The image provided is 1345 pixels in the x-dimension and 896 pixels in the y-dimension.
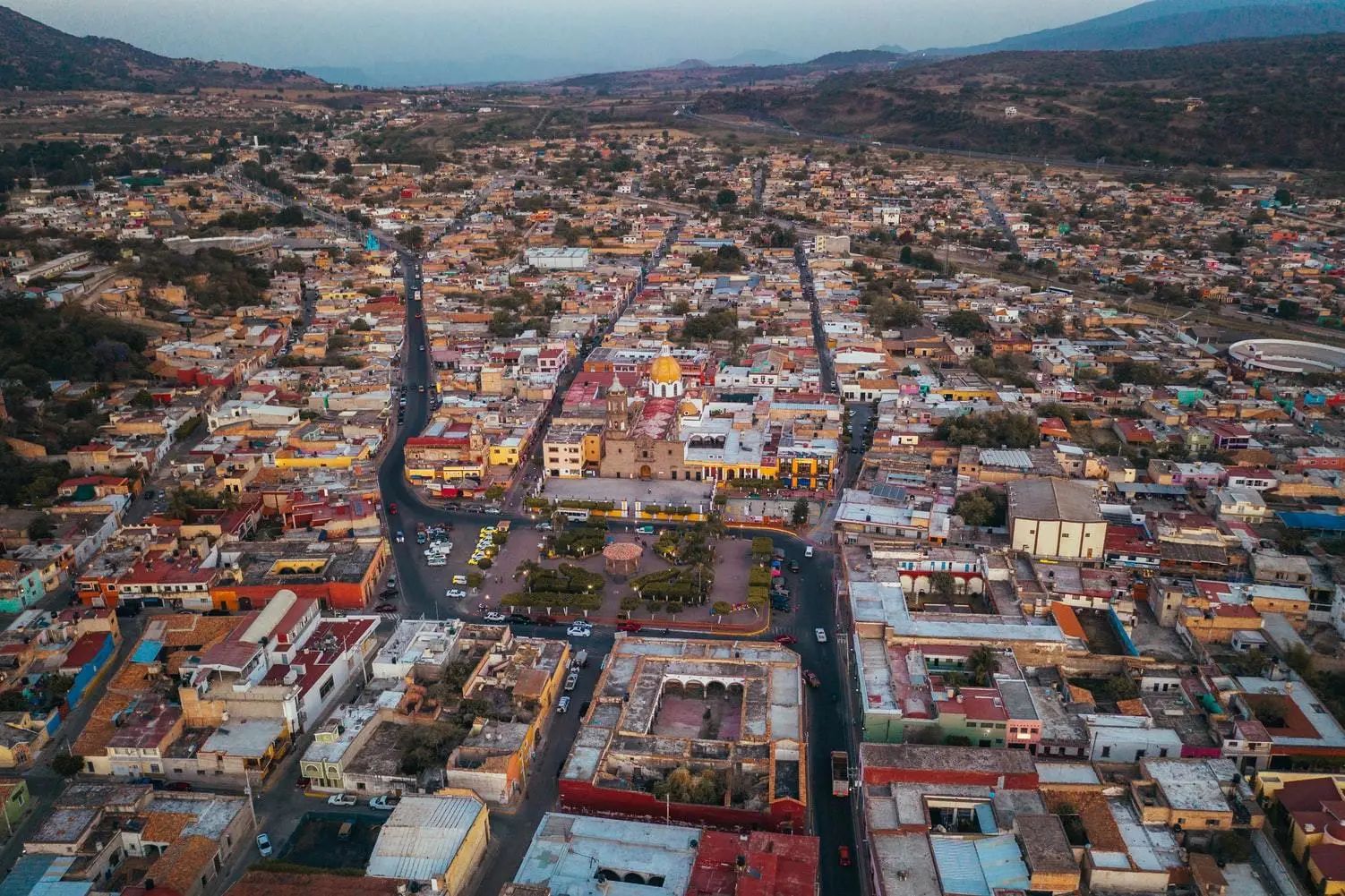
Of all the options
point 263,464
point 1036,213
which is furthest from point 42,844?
point 1036,213

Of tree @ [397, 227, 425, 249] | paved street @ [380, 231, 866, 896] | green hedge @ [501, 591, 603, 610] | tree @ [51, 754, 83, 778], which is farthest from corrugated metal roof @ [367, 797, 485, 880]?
tree @ [397, 227, 425, 249]

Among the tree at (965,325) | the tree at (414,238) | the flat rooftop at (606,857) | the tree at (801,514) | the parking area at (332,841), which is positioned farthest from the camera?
the tree at (414,238)

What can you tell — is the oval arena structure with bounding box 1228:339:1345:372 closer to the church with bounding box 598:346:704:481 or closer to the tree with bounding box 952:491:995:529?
the tree with bounding box 952:491:995:529

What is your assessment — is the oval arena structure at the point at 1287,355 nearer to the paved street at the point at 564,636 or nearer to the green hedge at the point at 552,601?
the paved street at the point at 564,636

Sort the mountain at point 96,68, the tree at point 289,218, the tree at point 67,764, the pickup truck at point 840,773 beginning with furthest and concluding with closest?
the mountain at point 96,68 < the tree at point 289,218 < the tree at point 67,764 < the pickup truck at point 840,773

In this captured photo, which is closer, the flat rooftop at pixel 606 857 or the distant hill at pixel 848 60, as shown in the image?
the flat rooftop at pixel 606 857

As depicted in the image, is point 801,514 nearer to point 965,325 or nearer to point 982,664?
point 982,664

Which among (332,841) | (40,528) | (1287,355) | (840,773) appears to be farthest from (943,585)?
(1287,355)

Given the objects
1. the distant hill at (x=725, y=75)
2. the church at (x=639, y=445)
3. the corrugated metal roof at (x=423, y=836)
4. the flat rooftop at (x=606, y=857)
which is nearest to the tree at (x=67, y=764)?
the corrugated metal roof at (x=423, y=836)
